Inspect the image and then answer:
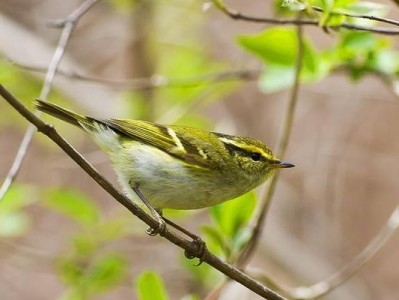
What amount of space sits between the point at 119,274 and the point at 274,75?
3.82 ft

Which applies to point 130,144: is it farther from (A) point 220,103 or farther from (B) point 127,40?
(A) point 220,103

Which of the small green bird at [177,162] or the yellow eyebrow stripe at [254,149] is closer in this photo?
the small green bird at [177,162]

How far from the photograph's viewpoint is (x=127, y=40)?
566 centimetres

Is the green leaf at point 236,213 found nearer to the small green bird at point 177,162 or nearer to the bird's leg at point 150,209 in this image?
the small green bird at point 177,162

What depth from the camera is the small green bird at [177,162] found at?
2928 millimetres

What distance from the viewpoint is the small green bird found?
115 inches

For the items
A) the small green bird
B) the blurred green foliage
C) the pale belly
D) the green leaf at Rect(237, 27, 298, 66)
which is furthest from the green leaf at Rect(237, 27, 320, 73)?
the blurred green foliage

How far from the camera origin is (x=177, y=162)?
3.04 metres

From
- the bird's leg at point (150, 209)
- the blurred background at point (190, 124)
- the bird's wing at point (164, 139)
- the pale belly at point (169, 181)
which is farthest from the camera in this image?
the blurred background at point (190, 124)

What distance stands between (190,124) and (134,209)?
93.7 inches

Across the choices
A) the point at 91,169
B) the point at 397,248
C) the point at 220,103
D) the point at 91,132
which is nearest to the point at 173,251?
the point at 220,103

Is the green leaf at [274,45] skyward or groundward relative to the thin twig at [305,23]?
skyward

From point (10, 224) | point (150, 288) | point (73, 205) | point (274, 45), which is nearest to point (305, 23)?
point (274, 45)

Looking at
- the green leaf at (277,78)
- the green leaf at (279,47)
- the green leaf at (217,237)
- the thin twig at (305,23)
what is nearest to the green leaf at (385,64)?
the green leaf at (279,47)
